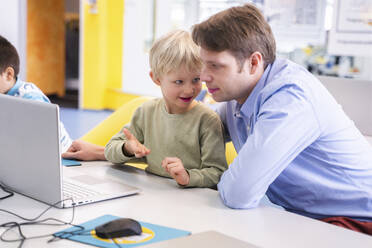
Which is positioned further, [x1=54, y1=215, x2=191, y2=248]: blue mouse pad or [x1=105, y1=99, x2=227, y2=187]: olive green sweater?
[x1=105, y1=99, x2=227, y2=187]: olive green sweater

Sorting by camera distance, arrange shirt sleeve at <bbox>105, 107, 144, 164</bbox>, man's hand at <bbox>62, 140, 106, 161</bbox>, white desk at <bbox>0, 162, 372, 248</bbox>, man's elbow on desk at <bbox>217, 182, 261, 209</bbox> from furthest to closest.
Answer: man's hand at <bbox>62, 140, 106, 161</bbox> < shirt sleeve at <bbox>105, 107, 144, 164</bbox> < man's elbow on desk at <bbox>217, 182, 261, 209</bbox> < white desk at <bbox>0, 162, 372, 248</bbox>

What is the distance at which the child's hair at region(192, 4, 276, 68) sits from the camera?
136 centimetres

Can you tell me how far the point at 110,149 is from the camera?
5.44ft

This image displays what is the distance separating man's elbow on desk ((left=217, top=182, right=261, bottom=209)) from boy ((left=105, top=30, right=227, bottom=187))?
0.22 m

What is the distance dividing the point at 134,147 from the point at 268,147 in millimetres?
490

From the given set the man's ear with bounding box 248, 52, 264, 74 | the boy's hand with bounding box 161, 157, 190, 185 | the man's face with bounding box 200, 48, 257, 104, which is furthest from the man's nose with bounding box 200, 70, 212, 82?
the boy's hand with bounding box 161, 157, 190, 185

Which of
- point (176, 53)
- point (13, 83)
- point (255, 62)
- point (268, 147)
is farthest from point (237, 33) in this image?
point (13, 83)

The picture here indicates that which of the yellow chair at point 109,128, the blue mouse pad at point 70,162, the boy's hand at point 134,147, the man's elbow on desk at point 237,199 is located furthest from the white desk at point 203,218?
the yellow chair at point 109,128

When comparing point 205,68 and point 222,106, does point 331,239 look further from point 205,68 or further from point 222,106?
point 222,106

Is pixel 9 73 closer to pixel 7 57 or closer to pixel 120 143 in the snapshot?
pixel 7 57

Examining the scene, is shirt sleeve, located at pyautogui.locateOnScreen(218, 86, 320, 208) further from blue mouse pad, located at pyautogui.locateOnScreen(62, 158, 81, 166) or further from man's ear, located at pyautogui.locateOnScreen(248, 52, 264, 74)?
blue mouse pad, located at pyautogui.locateOnScreen(62, 158, 81, 166)

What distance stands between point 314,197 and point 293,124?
294mm

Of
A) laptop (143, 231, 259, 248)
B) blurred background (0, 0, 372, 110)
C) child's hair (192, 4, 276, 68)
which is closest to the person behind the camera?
laptop (143, 231, 259, 248)

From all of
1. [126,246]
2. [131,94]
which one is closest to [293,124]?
[126,246]
